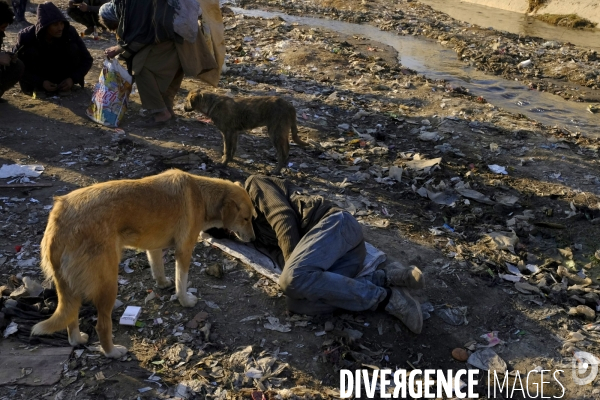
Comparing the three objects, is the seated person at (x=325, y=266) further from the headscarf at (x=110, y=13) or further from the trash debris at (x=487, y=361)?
the headscarf at (x=110, y=13)

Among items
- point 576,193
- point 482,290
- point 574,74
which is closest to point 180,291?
point 482,290

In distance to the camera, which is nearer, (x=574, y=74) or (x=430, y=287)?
(x=430, y=287)

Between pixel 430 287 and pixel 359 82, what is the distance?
6.19 m

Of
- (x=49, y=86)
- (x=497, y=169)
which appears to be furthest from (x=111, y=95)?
(x=497, y=169)

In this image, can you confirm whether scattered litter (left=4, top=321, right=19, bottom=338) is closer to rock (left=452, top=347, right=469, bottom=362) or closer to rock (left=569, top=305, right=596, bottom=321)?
rock (left=452, top=347, right=469, bottom=362)

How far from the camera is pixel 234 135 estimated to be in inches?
259

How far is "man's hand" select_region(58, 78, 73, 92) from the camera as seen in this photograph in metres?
7.70

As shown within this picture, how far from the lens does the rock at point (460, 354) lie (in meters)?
3.93

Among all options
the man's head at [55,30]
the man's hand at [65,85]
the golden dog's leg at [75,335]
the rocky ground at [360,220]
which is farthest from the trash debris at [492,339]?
the man's head at [55,30]

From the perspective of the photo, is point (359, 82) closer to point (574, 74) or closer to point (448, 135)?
point (448, 135)

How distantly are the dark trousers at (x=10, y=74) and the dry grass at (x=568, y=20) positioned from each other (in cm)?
1656

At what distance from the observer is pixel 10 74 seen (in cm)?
717

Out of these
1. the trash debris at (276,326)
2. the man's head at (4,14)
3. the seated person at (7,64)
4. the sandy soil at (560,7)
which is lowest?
the trash debris at (276,326)

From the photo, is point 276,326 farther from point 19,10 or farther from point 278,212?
point 19,10
